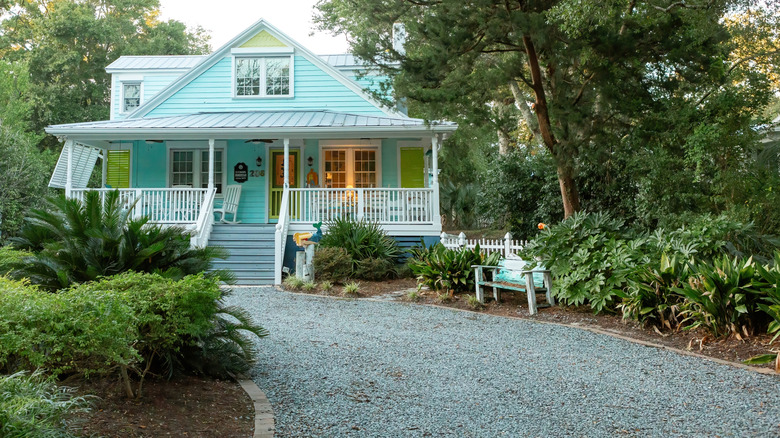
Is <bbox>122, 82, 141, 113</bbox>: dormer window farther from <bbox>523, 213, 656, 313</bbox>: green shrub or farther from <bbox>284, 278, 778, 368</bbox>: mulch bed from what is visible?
<bbox>523, 213, 656, 313</bbox>: green shrub

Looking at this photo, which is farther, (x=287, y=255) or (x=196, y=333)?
(x=287, y=255)

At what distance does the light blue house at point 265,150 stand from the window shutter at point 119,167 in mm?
29

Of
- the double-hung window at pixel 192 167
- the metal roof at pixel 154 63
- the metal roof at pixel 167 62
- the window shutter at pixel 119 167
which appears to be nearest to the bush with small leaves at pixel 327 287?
the double-hung window at pixel 192 167

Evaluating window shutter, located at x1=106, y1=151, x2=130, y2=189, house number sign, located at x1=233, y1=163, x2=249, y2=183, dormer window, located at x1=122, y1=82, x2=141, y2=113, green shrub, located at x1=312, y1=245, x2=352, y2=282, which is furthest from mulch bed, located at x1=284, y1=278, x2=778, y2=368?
dormer window, located at x1=122, y1=82, x2=141, y2=113

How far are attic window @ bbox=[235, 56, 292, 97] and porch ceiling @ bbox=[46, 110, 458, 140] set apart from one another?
2.13 metres

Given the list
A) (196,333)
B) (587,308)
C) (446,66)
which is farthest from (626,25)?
(196,333)

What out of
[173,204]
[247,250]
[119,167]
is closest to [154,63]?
[119,167]

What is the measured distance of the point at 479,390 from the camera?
17.5 feet

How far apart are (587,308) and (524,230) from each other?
9849mm

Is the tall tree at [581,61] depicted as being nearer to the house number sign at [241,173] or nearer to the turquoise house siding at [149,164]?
the house number sign at [241,173]

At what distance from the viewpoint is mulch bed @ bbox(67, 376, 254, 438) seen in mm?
3816

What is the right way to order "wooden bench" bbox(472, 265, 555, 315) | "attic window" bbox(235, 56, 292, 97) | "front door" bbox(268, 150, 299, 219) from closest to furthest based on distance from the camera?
"wooden bench" bbox(472, 265, 555, 315) < "front door" bbox(268, 150, 299, 219) < "attic window" bbox(235, 56, 292, 97)

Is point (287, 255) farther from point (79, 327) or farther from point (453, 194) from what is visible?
point (453, 194)

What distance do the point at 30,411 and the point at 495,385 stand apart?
12.2ft
